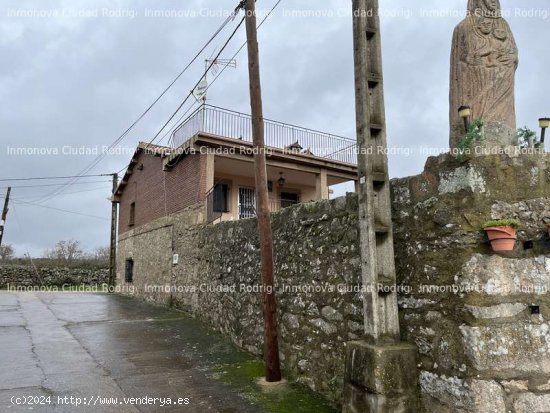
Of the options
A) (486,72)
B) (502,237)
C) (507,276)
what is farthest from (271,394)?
(486,72)

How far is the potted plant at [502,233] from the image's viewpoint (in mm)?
3203

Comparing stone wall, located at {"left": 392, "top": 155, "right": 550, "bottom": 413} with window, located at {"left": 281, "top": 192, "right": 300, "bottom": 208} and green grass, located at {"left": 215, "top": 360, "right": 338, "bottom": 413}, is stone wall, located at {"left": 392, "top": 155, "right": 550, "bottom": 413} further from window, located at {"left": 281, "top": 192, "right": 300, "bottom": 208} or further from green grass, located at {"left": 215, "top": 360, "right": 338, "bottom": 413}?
window, located at {"left": 281, "top": 192, "right": 300, "bottom": 208}

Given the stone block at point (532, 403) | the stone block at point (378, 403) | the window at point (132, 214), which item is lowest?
the stone block at point (378, 403)

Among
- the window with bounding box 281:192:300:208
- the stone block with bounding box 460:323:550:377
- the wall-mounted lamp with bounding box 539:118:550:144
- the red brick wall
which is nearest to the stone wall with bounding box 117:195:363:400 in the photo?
the stone block with bounding box 460:323:550:377

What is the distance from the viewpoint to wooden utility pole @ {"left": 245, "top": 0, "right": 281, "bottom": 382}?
5.64m

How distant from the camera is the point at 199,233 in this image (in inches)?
452

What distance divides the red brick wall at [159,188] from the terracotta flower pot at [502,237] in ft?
32.5

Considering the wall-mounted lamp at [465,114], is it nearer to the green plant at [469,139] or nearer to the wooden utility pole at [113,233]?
the green plant at [469,139]

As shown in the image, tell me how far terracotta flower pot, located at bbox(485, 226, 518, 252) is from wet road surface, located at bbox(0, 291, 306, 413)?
2.93 metres

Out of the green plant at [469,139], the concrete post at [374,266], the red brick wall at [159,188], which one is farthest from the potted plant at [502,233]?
the red brick wall at [159,188]

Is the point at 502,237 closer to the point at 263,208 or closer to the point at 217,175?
the point at 263,208

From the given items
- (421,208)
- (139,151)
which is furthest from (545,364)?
(139,151)

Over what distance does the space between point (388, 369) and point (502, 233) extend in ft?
4.52

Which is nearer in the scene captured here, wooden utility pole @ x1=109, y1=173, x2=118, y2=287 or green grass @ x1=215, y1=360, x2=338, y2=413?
green grass @ x1=215, y1=360, x2=338, y2=413
